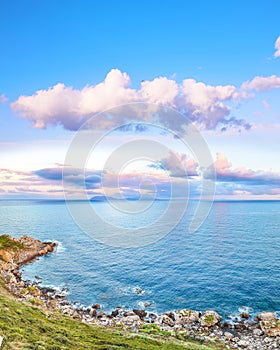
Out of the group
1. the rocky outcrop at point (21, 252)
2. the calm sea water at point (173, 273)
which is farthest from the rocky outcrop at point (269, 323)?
the rocky outcrop at point (21, 252)

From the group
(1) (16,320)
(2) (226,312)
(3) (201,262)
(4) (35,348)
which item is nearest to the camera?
(4) (35,348)

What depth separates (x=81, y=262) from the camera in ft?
201

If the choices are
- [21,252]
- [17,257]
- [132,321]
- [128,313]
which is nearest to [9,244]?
[21,252]

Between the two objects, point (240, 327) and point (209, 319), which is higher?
point (209, 319)

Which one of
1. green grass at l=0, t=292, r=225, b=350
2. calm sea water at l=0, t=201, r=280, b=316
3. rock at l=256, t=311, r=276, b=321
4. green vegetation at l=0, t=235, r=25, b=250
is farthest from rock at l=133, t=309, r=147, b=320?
green vegetation at l=0, t=235, r=25, b=250

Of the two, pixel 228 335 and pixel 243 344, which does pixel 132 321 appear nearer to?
pixel 228 335

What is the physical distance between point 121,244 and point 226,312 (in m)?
45.6

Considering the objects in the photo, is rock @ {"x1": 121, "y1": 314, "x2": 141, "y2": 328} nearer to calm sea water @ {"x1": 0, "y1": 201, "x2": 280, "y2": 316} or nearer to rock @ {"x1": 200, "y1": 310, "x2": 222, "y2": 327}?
calm sea water @ {"x1": 0, "y1": 201, "x2": 280, "y2": 316}

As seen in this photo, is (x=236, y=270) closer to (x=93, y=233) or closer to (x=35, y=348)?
(x=35, y=348)

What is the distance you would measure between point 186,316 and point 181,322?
1255mm

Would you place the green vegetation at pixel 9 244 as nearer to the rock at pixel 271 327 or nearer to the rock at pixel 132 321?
the rock at pixel 132 321

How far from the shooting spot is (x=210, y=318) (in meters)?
33.6

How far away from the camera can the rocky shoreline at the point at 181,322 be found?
96.9ft

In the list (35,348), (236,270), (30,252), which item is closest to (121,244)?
(30,252)
